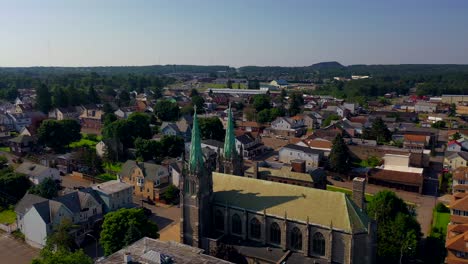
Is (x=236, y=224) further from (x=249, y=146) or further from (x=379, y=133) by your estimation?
(x=379, y=133)

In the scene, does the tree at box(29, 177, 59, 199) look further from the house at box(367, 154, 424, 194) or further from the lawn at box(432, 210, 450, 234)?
the lawn at box(432, 210, 450, 234)

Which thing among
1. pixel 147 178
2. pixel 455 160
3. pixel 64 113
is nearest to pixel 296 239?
pixel 147 178

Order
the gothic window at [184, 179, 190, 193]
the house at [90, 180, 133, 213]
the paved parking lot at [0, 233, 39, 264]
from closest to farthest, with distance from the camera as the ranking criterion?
1. the gothic window at [184, 179, 190, 193]
2. the paved parking lot at [0, 233, 39, 264]
3. the house at [90, 180, 133, 213]

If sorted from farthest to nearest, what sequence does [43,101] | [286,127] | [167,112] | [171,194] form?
1. [43,101]
2. [167,112]
3. [286,127]
4. [171,194]

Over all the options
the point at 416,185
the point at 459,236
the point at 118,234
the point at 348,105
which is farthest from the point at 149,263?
the point at 348,105

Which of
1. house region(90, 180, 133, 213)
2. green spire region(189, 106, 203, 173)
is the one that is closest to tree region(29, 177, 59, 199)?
house region(90, 180, 133, 213)

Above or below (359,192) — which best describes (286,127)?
below
